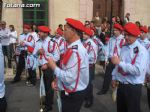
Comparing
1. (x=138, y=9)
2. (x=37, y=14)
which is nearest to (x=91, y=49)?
(x=37, y=14)

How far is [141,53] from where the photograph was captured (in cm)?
623

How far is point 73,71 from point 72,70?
21mm

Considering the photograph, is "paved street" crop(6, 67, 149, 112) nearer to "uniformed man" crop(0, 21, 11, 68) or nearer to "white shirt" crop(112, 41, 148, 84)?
"white shirt" crop(112, 41, 148, 84)

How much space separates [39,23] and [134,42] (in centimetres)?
1499

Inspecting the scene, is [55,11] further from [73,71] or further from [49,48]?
[73,71]

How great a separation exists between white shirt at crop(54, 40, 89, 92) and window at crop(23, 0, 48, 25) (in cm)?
1543

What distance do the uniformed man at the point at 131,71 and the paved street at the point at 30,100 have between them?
→ 3.05 meters

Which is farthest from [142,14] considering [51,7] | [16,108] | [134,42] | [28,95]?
[134,42]

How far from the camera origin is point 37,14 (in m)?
20.8

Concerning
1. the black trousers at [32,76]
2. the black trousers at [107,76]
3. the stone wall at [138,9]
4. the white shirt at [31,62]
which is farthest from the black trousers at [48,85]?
the stone wall at [138,9]

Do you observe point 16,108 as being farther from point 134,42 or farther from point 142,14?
point 142,14

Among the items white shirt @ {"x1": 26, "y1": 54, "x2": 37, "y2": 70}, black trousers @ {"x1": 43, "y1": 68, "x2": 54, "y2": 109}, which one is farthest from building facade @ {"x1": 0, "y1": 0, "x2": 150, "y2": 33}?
black trousers @ {"x1": 43, "y1": 68, "x2": 54, "y2": 109}

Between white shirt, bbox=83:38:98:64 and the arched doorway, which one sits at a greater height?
the arched doorway

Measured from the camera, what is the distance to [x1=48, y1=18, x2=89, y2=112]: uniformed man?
537cm
